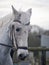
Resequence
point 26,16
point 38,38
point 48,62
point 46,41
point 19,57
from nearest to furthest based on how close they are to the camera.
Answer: point 19,57
point 26,16
point 48,62
point 46,41
point 38,38

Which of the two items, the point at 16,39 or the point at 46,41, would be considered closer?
the point at 16,39

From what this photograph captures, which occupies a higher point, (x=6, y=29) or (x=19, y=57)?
(x=6, y=29)

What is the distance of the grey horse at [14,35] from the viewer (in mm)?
4156

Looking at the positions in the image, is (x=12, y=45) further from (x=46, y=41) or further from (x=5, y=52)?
(x=46, y=41)

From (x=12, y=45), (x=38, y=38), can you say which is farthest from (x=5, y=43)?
(x=38, y=38)

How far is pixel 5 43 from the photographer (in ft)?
14.3

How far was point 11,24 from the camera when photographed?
4297 millimetres

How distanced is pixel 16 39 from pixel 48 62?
4.04 m

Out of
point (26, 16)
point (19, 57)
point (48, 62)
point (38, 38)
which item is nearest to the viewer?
point (19, 57)

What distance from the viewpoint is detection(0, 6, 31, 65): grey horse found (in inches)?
164

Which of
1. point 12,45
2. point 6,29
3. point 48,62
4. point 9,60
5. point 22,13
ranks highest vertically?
point 22,13

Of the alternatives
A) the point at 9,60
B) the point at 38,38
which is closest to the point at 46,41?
the point at 38,38

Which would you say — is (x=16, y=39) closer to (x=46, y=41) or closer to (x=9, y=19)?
(x=9, y=19)

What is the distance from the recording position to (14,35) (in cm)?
422
